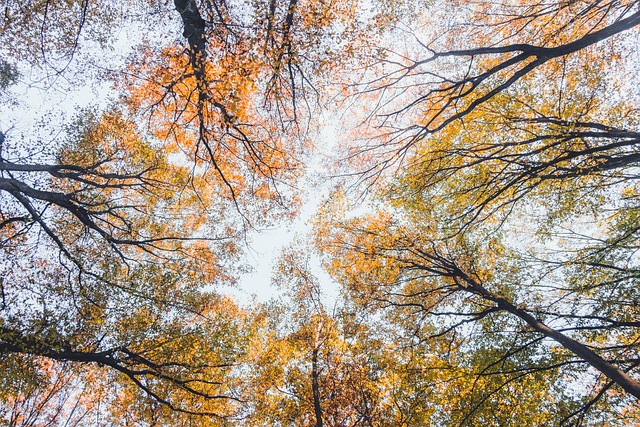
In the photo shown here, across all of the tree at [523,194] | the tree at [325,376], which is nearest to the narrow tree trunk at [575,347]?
the tree at [523,194]

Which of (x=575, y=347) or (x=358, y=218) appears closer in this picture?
(x=575, y=347)

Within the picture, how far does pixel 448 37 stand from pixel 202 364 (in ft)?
35.8

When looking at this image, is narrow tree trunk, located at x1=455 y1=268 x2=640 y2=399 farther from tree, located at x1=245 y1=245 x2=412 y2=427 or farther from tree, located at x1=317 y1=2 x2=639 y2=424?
tree, located at x1=245 y1=245 x2=412 y2=427

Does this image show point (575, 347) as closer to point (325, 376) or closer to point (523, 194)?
point (523, 194)

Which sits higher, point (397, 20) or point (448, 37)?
point (448, 37)

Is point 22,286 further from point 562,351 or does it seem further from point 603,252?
point 603,252

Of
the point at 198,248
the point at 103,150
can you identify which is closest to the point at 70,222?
the point at 103,150

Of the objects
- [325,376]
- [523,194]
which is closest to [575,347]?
[523,194]

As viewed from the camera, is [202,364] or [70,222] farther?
[70,222]

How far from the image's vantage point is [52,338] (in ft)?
20.8

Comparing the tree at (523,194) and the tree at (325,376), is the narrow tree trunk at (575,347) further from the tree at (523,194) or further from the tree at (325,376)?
the tree at (325,376)

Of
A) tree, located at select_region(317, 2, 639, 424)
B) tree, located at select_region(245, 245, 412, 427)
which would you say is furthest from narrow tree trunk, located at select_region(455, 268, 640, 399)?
tree, located at select_region(245, 245, 412, 427)

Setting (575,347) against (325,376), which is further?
(325,376)

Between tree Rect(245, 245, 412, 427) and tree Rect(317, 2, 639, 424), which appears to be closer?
tree Rect(317, 2, 639, 424)
